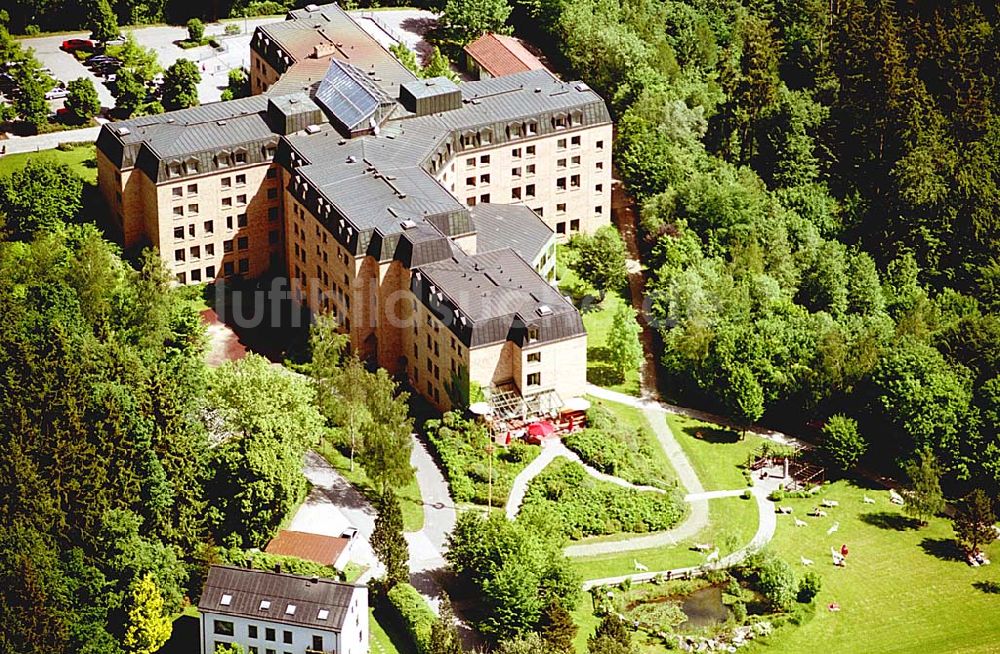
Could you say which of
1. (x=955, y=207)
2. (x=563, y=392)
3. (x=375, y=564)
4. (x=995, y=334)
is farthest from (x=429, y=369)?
(x=955, y=207)

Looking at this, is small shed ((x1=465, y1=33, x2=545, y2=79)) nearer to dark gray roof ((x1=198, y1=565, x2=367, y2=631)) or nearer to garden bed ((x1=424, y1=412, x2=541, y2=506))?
garden bed ((x1=424, y1=412, x2=541, y2=506))

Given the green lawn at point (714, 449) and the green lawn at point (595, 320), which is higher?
the green lawn at point (595, 320)

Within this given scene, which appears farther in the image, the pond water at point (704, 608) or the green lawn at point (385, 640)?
the pond water at point (704, 608)

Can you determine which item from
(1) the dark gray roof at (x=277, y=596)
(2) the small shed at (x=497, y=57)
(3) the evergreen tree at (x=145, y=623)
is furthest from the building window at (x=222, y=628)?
(2) the small shed at (x=497, y=57)

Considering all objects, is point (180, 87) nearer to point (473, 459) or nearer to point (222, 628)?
point (473, 459)

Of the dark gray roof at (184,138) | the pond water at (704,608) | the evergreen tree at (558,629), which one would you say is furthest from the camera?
the dark gray roof at (184,138)

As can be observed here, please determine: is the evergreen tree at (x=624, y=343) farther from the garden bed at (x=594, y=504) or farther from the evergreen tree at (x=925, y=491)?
the evergreen tree at (x=925, y=491)

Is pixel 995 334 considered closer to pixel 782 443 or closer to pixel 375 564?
pixel 782 443
